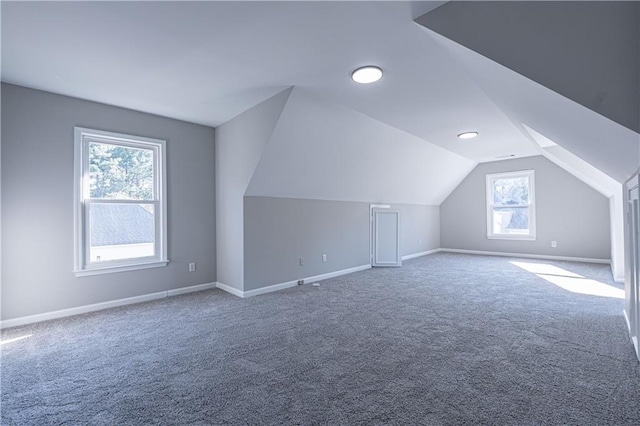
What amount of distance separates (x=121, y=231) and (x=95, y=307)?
3.01 feet

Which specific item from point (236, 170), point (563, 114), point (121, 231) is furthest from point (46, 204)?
point (563, 114)

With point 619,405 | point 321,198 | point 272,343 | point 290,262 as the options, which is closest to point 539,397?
point 619,405

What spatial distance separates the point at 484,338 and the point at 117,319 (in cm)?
367

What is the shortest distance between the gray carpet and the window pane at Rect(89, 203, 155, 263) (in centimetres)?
70

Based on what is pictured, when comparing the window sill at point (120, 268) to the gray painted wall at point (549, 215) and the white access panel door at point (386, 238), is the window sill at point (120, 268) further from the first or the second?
the gray painted wall at point (549, 215)

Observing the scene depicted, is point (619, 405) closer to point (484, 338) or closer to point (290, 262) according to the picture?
point (484, 338)

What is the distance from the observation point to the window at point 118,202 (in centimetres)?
334

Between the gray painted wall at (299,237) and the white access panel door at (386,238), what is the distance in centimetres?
20

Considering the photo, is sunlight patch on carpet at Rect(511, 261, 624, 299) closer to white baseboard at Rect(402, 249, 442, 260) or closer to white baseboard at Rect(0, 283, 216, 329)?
white baseboard at Rect(402, 249, 442, 260)

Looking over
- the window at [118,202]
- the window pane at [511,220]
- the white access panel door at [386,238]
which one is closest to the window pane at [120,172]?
the window at [118,202]

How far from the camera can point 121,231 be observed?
3.65 metres

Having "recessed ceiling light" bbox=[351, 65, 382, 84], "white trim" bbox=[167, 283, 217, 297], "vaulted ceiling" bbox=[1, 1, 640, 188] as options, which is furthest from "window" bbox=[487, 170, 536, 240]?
"white trim" bbox=[167, 283, 217, 297]

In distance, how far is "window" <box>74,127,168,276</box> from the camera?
3344mm

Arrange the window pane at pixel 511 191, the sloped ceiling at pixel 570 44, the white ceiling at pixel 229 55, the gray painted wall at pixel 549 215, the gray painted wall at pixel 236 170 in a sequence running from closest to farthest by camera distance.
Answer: the sloped ceiling at pixel 570 44
the white ceiling at pixel 229 55
the gray painted wall at pixel 236 170
the gray painted wall at pixel 549 215
the window pane at pixel 511 191
